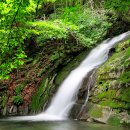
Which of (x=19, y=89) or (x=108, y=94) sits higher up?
(x=19, y=89)

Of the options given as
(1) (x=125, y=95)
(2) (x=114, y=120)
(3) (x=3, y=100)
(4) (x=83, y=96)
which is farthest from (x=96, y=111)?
(3) (x=3, y=100)

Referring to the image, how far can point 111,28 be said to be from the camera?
17.9 m

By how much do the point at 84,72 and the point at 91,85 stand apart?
157 centimetres

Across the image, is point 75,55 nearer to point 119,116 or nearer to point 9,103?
point 9,103

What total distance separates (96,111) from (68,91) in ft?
7.62

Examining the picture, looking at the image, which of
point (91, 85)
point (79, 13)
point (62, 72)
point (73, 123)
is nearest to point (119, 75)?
point (91, 85)

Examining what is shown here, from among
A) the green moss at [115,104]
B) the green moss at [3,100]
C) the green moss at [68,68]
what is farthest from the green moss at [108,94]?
the green moss at [3,100]

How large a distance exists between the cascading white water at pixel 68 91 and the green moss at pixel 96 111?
1.20 metres

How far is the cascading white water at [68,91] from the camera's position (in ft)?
37.8

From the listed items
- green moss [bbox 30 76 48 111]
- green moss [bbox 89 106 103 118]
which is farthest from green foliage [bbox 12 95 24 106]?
green moss [bbox 89 106 103 118]

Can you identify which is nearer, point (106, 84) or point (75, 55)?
point (106, 84)

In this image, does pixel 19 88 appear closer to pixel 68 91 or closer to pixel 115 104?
pixel 68 91

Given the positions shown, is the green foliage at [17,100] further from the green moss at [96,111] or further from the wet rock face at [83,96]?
the green moss at [96,111]

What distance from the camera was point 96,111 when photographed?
10188mm
